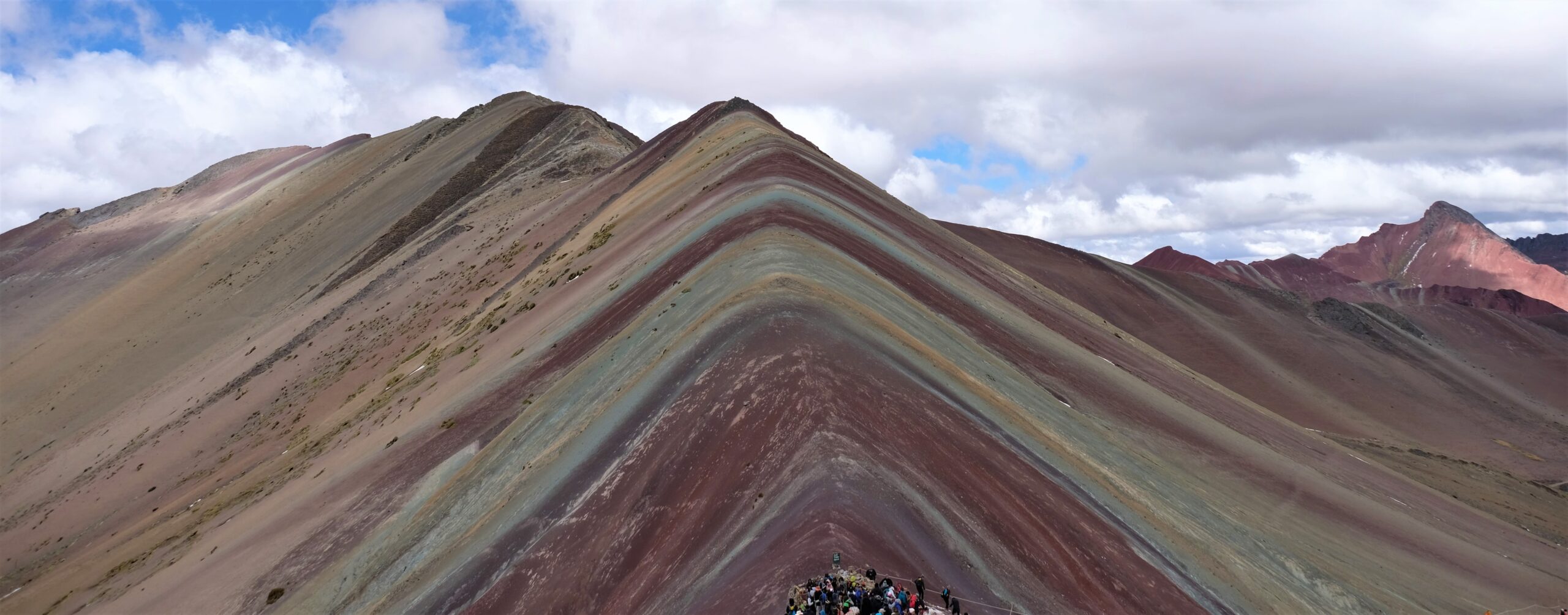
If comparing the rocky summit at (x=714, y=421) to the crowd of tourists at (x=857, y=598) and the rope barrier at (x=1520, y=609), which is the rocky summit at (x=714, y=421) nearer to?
the rope barrier at (x=1520, y=609)

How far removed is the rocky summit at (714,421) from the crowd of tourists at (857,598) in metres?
0.46

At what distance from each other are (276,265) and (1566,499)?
94476mm

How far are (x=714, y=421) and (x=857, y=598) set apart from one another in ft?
25.4

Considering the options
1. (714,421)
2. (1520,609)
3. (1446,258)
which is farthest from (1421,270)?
(714,421)

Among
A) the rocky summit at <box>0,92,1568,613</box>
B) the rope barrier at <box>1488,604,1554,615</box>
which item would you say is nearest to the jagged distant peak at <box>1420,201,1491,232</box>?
the rocky summit at <box>0,92,1568,613</box>

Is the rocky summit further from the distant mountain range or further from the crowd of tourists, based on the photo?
the distant mountain range

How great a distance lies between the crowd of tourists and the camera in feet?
47.5

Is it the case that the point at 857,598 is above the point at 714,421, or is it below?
below

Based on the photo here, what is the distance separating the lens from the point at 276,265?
93125 mm

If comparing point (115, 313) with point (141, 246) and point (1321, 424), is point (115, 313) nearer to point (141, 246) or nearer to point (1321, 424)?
point (141, 246)

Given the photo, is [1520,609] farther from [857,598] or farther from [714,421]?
[857,598]

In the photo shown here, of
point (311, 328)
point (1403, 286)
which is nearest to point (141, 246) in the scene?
point (311, 328)

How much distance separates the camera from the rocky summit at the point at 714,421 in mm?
19891

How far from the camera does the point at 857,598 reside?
48.1ft
